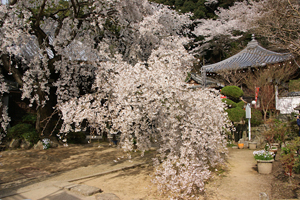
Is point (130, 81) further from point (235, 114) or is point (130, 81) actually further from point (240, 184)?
point (235, 114)

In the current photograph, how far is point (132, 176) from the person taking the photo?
253 inches

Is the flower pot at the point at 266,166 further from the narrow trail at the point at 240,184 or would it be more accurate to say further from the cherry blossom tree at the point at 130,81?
the cherry blossom tree at the point at 130,81

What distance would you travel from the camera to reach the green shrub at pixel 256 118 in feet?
40.8

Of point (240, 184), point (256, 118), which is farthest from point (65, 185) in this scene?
point (256, 118)

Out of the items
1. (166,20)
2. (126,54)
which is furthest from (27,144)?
(166,20)

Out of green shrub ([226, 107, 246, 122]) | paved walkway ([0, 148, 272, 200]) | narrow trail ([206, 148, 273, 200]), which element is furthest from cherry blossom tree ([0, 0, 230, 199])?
green shrub ([226, 107, 246, 122])

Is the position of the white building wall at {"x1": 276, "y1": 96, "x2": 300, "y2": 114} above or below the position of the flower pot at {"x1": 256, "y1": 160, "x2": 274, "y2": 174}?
above

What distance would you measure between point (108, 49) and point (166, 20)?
2.65 metres


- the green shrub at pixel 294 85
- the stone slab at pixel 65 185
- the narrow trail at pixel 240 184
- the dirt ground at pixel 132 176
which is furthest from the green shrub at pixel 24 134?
the green shrub at pixel 294 85

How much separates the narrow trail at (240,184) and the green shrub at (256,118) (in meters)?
5.21

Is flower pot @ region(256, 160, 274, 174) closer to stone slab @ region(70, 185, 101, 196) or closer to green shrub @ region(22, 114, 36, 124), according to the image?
stone slab @ region(70, 185, 101, 196)

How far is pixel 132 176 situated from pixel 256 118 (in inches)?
356

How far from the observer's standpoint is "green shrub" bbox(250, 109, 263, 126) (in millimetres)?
12428

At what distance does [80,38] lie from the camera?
377 inches
